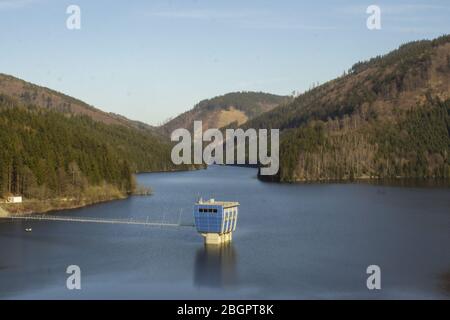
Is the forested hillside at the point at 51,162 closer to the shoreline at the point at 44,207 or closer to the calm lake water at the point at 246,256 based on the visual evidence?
the shoreline at the point at 44,207

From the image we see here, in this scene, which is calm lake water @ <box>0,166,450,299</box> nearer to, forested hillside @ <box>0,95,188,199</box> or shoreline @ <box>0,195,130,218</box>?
shoreline @ <box>0,195,130,218</box>

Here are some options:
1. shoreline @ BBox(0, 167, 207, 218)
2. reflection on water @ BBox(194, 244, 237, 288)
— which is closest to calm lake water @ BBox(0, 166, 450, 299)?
reflection on water @ BBox(194, 244, 237, 288)

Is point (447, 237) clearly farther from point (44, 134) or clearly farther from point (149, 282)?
point (44, 134)

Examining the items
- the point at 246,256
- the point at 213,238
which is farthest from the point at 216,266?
the point at 213,238

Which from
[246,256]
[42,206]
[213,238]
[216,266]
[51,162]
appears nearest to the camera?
[216,266]

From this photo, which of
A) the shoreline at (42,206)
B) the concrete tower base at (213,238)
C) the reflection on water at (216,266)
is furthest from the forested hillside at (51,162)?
the reflection on water at (216,266)

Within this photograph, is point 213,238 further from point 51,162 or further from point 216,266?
point 51,162
